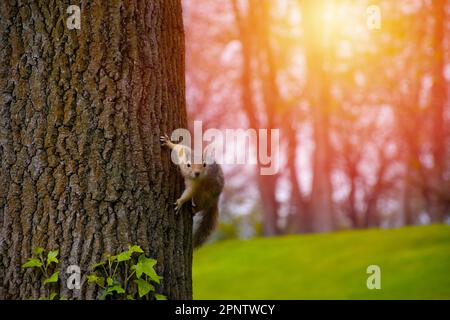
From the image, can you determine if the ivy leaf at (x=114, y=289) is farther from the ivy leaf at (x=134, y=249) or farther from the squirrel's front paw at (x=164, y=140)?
the squirrel's front paw at (x=164, y=140)

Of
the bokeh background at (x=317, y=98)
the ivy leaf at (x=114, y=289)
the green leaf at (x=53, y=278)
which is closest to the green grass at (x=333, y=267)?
the bokeh background at (x=317, y=98)

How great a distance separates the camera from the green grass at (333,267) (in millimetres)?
8297

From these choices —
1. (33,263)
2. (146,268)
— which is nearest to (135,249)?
(146,268)

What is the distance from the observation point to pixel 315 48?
14812 mm

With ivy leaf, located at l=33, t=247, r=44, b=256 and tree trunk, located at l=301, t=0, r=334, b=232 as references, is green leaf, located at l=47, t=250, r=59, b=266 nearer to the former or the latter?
ivy leaf, located at l=33, t=247, r=44, b=256

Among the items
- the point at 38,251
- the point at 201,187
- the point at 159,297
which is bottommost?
the point at 159,297

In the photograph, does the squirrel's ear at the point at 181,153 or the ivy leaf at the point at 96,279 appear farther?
the squirrel's ear at the point at 181,153

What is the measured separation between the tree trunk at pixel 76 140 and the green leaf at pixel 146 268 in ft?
0.26

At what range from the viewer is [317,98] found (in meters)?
14.8

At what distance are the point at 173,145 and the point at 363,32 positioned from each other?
38.2 ft

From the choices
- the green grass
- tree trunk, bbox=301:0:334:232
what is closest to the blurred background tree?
tree trunk, bbox=301:0:334:232

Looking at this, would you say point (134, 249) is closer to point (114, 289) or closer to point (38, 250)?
point (114, 289)

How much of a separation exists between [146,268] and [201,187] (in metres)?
0.76

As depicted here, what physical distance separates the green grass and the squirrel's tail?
4.10 meters
